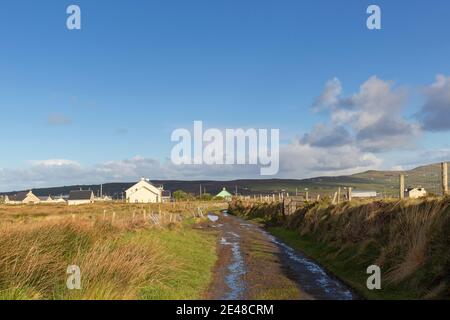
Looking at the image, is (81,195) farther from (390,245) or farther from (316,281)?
(390,245)

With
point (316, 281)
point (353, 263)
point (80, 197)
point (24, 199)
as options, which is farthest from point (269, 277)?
point (24, 199)

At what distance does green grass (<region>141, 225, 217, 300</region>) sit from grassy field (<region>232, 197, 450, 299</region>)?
5.57 meters

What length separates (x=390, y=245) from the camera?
18.2 meters

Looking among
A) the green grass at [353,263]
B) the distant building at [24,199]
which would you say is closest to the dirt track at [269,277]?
the green grass at [353,263]

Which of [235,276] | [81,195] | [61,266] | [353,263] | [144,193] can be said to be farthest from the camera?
[81,195]

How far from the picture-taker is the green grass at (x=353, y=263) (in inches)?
593

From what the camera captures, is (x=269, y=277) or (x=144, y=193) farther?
(x=144, y=193)

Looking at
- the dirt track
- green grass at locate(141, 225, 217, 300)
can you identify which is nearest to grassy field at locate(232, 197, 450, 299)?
the dirt track

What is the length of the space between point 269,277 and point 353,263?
375cm

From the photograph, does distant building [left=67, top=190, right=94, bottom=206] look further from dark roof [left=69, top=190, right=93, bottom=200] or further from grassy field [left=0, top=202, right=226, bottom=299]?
grassy field [left=0, top=202, right=226, bottom=299]

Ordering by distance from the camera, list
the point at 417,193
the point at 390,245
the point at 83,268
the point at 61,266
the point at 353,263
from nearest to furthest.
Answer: the point at 83,268 → the point at 61,266 → the point at 390,245 → the point at 353,263 → the point at 417,193

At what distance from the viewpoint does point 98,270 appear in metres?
12.8

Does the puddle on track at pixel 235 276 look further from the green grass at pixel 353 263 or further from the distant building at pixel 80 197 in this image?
the distant building at pixel 80 197
